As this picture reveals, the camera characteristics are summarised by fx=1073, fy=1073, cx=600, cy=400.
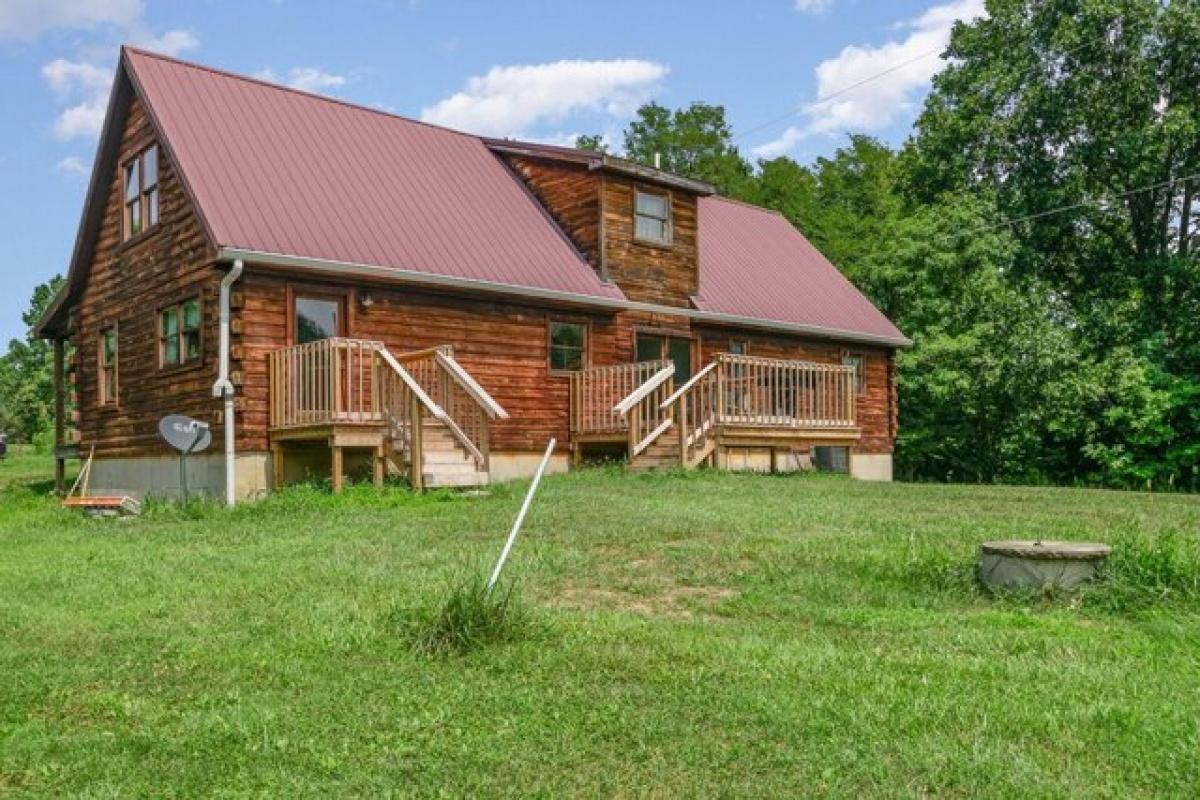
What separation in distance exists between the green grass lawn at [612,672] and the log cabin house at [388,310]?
5085 mm

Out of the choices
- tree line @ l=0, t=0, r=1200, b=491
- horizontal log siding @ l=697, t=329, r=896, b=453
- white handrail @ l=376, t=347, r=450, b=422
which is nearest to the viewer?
white handrail @ l=376, t=347, r=450, b=422

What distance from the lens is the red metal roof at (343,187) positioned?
15453mm

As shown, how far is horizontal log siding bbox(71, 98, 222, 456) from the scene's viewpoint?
15570 mm

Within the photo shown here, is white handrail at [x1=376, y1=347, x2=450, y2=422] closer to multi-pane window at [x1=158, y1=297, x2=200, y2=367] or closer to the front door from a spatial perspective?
multi-pane window at [x1=158, y1=297, x2=200, y2=367]

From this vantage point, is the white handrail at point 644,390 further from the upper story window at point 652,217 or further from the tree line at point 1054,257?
the tree line at point 1054,257

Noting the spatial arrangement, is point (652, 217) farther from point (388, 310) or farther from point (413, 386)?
point (413, 386)

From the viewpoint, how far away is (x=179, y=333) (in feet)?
53.6

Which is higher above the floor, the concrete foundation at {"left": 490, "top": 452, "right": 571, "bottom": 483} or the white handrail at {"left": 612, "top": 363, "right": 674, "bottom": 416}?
the white handrail at {"left": 612, "top": 363, "right": 674, "bottom": 416}

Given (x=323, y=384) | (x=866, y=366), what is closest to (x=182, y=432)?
(x=323, y=384)

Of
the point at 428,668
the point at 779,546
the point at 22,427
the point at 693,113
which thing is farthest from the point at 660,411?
the point at 22,427

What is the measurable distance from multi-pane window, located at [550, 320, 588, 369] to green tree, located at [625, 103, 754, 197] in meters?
25.7

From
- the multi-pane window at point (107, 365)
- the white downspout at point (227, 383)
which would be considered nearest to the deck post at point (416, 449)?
the white downspout at point (227, 383)

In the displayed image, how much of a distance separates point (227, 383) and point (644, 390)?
607 cm

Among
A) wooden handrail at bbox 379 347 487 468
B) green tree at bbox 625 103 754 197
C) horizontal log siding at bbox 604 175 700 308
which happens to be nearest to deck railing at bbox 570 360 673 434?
horizontal log siding at bbox 604 175 700 308
